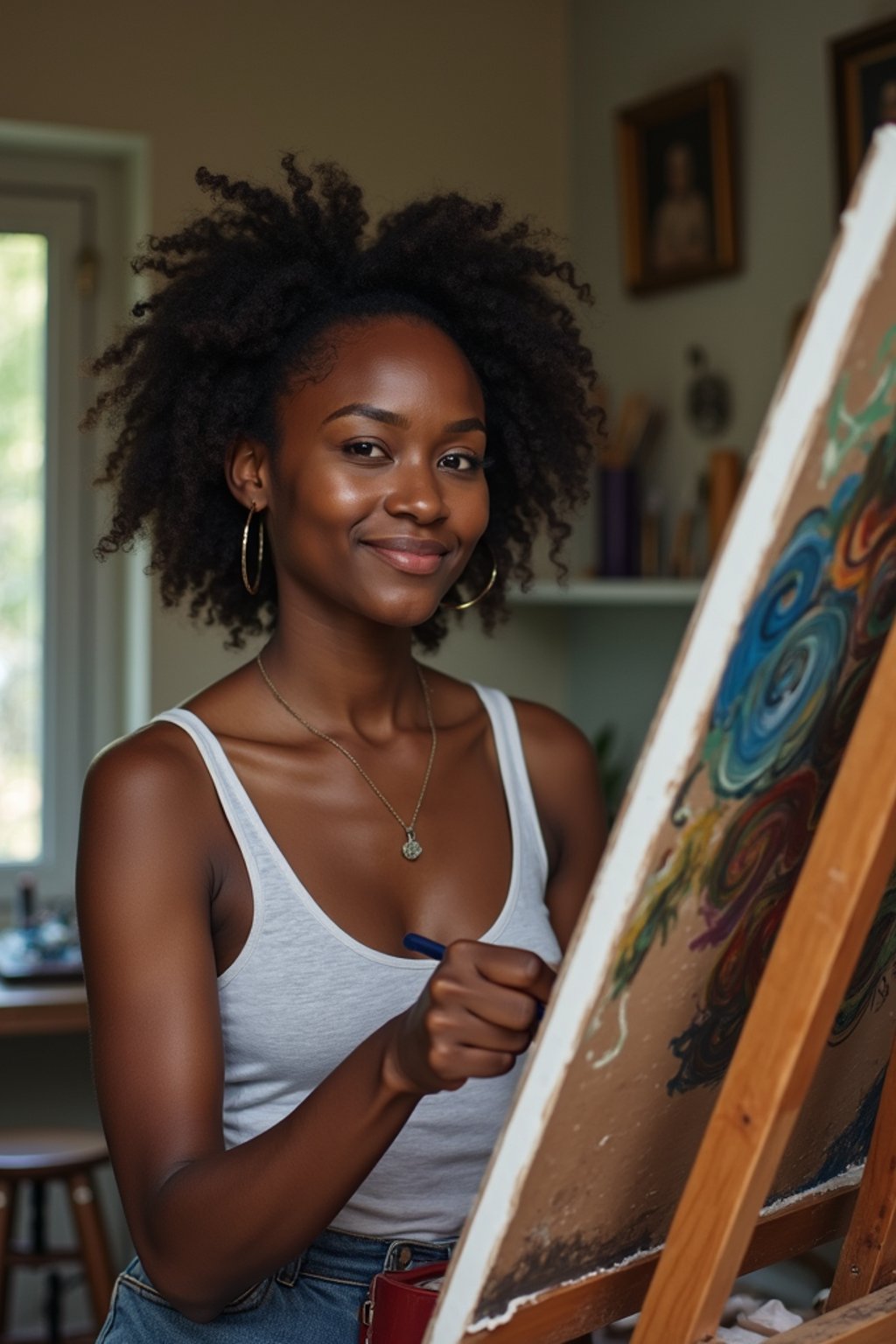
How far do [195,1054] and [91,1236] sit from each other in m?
1.74

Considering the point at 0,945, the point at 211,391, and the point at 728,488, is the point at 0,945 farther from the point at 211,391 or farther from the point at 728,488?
the point at 211,391

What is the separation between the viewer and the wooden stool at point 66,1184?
249 centimetres

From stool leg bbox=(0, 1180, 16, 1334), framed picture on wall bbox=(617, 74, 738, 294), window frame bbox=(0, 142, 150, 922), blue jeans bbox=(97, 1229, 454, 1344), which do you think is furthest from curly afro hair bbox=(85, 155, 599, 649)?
window frame bbox=(0, 142, 150, 922)

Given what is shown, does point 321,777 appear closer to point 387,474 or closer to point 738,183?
point 387,474

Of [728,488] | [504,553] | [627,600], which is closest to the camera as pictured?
[504,553]

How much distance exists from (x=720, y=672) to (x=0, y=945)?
252 centimetres

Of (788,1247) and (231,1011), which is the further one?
(231,1011)

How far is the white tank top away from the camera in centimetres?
115

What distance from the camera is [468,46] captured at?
3.41m

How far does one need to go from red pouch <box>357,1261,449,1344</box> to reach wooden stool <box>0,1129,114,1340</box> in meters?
1.67

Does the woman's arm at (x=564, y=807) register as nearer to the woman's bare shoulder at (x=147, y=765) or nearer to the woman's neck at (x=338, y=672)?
the woman's neck at (x=338, y=672)

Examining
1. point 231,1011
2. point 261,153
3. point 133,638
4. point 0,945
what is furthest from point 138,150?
point 231,1011

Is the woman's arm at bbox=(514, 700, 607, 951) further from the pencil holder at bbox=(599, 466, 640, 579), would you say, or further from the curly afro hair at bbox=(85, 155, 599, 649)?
the pencil holder at bbox=(599, 466, 640, 579)

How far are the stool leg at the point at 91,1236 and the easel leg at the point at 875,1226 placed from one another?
1877mm
